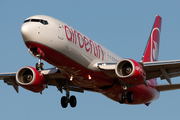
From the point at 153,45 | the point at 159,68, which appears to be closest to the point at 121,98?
the point at 159,68

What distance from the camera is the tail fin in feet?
121

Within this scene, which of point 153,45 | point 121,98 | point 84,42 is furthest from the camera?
point 153,45

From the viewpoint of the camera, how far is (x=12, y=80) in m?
31.9

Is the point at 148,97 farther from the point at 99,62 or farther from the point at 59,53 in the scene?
the point at 59,53

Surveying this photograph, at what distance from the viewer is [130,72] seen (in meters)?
25.8

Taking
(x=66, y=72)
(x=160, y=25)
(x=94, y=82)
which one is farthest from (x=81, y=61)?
(x=160, y=25)

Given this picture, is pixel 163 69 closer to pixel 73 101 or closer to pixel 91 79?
pixel 91 79

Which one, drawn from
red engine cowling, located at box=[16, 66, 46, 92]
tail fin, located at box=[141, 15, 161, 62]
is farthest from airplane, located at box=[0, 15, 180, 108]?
tail fin, located at box=[141, 15, 161, 62]

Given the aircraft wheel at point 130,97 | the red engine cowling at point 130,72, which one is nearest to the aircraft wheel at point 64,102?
the aircraft wheel at point 130,97

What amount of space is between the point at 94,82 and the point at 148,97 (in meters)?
7.54

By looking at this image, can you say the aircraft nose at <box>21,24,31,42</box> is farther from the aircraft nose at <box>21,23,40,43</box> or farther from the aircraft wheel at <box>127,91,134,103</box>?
the aircraft wheel at <box>127,91,134,103</box>

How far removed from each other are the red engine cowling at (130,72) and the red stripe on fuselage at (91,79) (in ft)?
5.80

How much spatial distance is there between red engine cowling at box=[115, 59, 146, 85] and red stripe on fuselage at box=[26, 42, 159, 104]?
1.77m

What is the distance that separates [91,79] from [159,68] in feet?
18.6
